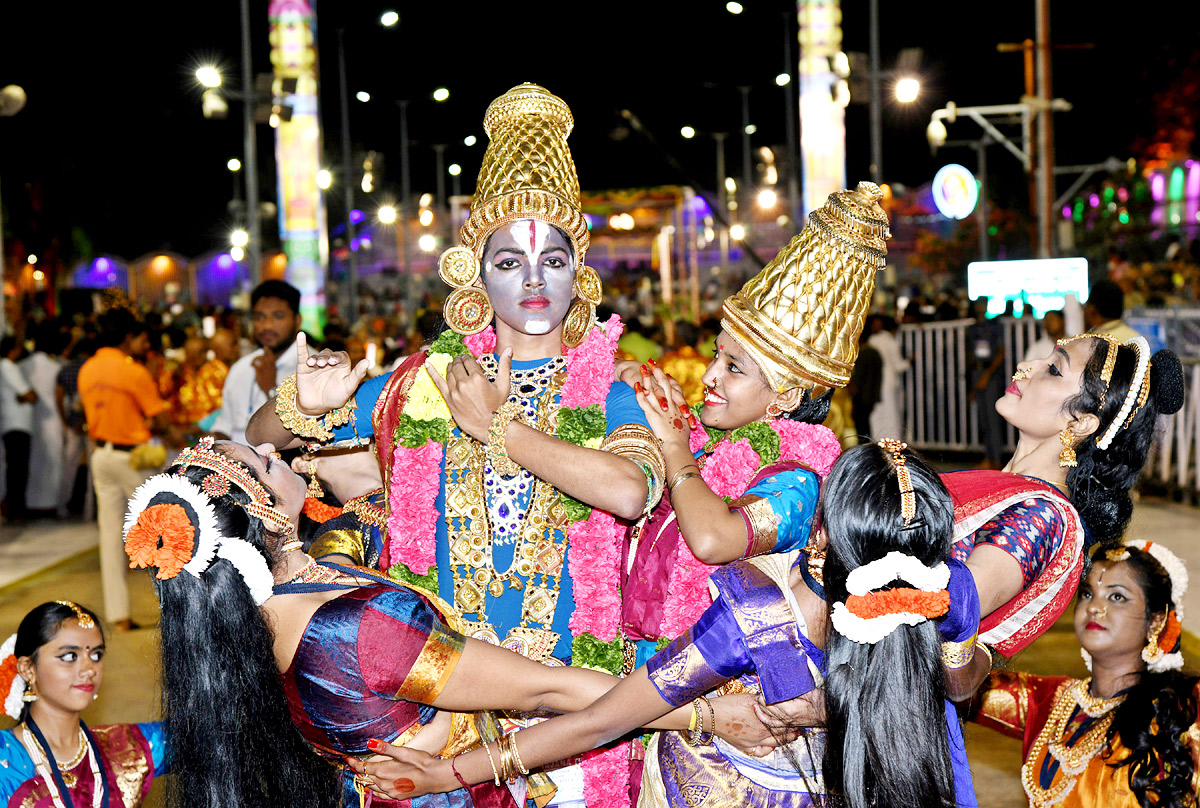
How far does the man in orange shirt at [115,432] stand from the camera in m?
7.45

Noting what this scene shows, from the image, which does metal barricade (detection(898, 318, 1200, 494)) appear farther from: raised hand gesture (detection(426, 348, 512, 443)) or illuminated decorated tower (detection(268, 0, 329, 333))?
raised hand gesture (detection(426, 348, 512, 443))

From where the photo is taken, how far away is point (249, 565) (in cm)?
212

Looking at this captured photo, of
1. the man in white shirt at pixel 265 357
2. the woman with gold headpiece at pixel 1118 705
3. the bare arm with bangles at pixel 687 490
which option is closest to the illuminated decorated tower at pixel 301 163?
the man in white shirt at pixel 265 357

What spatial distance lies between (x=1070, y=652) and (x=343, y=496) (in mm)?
4833

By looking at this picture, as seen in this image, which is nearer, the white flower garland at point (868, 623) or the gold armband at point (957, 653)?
the white flower garland at point (868, 623)

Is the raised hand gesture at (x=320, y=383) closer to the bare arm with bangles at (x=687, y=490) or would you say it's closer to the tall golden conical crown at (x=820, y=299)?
the bare arm with bangles at (x=687, y=490)

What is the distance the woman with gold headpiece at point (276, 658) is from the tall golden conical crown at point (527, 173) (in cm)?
99

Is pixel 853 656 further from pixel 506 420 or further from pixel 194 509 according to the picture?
pixel 194 509

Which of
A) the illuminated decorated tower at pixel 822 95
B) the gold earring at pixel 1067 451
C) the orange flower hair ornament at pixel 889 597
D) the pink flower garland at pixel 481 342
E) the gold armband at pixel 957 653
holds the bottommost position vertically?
the gold armband at pixel 957 653

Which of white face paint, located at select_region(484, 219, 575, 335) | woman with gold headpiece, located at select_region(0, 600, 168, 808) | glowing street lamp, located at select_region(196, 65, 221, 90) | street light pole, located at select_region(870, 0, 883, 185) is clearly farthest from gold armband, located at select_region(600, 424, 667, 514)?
street light pole, located at select_region(870, 0, 883, 185)

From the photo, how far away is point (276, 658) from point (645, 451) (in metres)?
0.89

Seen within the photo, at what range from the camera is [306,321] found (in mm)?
16266

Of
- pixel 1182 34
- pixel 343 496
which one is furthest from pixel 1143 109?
pixel 343 496

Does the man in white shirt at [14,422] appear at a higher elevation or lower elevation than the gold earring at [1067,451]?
lower
